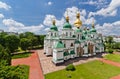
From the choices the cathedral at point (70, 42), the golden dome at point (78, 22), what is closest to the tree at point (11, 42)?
the cathedral at point (70, 42)

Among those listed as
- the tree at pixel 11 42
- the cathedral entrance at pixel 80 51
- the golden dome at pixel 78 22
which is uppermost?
the golden dome at pixel 78 22

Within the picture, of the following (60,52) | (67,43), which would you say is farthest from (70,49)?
(60,52)

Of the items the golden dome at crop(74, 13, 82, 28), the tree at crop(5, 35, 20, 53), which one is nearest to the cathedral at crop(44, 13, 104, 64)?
the golden dome at crop(74, 13, 82, 28)

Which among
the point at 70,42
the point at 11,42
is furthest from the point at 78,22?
the point at 11,42

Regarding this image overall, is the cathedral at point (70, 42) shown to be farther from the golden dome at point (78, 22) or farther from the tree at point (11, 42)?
the tree at point (11, 42)

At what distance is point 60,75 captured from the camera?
25.0 m

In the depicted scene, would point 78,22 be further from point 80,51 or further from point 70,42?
point 80,51

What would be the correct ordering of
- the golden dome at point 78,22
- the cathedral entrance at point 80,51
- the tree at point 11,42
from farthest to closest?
the tree at point 11,42 → the golden dome at point 78,22 → the cathedral entrance at point 80,51

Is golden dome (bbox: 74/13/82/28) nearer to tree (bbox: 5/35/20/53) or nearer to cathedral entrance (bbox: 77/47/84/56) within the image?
cathedral entrance (bbox: 77/47/84/56)

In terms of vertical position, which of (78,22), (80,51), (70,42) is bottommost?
(80,51)

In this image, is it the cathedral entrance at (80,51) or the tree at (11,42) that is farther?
the tree at (11,42)

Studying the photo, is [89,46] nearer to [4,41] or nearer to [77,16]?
[77,16]

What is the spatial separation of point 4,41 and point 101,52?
3983 centimetres

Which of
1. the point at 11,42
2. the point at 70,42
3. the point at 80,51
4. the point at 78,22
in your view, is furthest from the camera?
the point at 11,42
